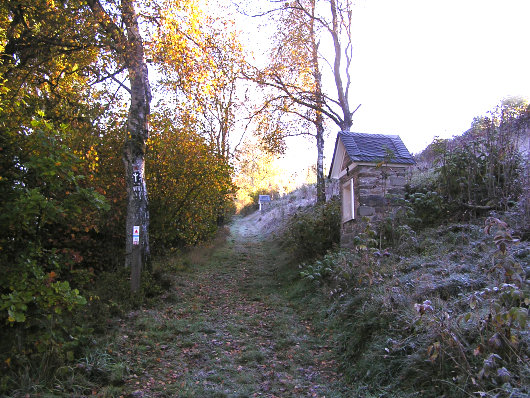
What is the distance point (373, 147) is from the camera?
970 centimetres

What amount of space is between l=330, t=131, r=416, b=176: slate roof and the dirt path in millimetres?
3938

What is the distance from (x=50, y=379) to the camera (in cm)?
431

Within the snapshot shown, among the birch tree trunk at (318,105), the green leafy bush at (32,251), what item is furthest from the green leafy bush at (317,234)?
the green leafy bush at (32,251)

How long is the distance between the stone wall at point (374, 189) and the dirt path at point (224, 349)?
9.33ft

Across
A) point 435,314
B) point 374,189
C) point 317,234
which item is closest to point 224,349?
point 435,314

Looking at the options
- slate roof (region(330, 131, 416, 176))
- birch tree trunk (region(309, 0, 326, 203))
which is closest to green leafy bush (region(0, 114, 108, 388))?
slate roof (region(330, 131, 416, 176))

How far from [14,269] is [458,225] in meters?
7.37

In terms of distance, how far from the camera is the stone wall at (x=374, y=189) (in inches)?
354

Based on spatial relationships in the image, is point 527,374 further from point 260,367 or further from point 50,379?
point 50,379

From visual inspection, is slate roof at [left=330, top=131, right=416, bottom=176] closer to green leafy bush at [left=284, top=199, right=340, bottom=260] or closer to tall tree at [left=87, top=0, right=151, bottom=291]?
green leafy bush at [left=284, top=199, right=340, bottom=260]

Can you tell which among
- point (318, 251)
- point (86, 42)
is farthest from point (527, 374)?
point (86, 42)

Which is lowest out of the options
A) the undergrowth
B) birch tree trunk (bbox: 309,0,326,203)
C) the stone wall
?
the undergrowth

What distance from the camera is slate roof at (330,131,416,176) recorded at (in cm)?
916

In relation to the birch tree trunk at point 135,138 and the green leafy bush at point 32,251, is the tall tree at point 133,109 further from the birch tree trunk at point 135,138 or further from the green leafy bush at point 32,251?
the green leafy bush at point 32,251
